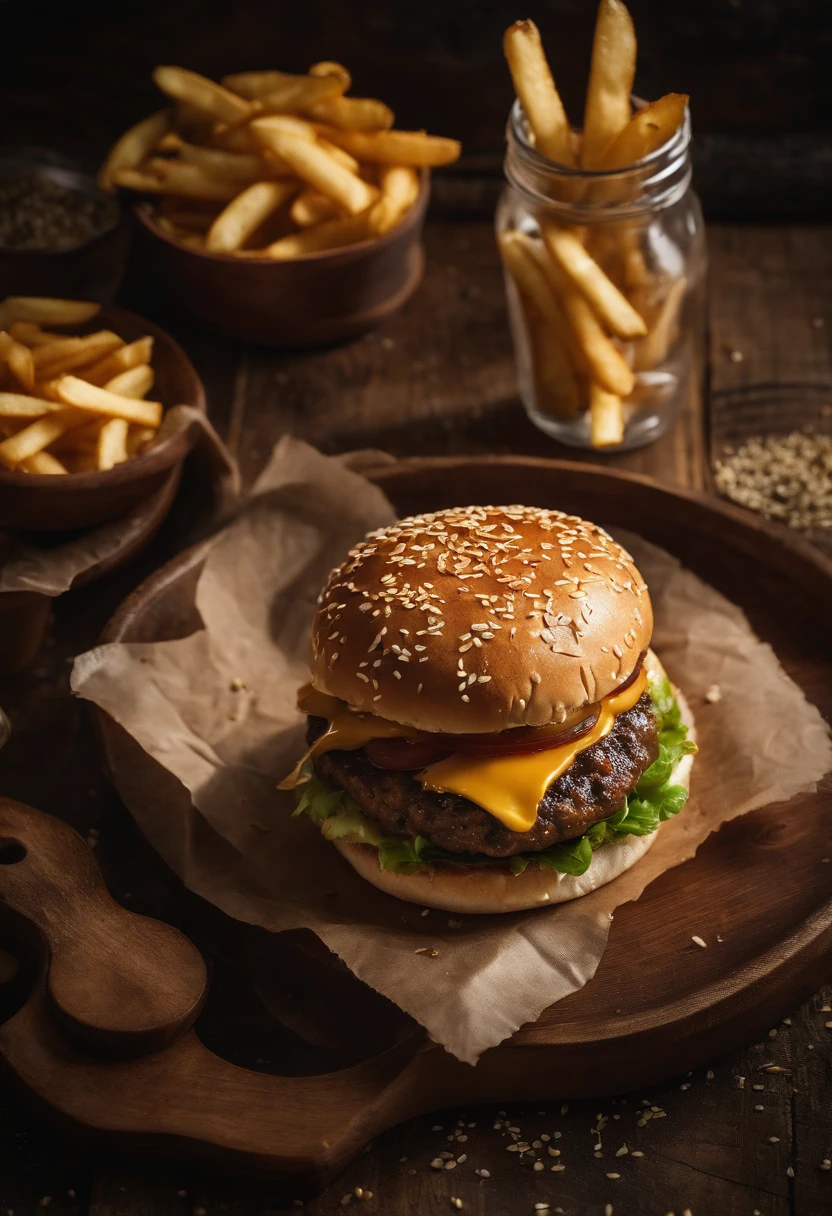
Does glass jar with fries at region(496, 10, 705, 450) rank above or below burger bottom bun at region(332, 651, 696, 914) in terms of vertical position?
above

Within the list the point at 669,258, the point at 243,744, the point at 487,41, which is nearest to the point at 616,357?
the point at 669,258

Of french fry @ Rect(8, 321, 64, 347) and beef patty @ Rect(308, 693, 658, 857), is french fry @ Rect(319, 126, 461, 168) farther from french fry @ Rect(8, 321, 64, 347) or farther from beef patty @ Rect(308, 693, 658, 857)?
beef patty @ Rect(308, 693, 658, 857)

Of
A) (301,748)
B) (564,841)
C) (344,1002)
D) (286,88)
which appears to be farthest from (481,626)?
(286,88)

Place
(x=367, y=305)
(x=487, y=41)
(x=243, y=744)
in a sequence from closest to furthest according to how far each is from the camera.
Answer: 1. (x=243, y=744)
2. (x=367, y=305)
3. (x=487, y=41)

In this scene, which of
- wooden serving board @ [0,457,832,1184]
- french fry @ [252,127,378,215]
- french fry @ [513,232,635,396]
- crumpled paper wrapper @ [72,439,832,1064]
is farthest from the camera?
french fry @ [252,127,378,215]

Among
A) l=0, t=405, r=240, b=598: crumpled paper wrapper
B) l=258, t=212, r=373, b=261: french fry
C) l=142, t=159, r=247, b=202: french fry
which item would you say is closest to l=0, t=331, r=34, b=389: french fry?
l=0, t=405, r=240, b=598: crumpled paper wrapper

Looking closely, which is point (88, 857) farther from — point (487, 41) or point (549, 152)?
point (487, 41)
